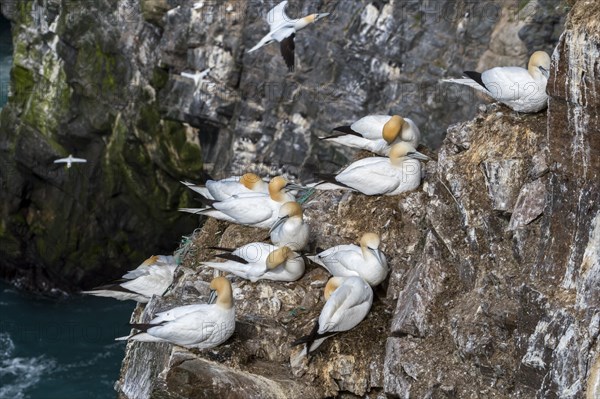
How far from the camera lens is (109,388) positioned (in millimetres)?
26188

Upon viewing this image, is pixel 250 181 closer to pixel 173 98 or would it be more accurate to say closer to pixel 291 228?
pixel 291 228

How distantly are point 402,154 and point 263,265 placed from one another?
221 centimetres

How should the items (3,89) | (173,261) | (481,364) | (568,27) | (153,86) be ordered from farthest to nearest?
(3,89) < (153,86) < (173,261) < (481,364) < (568,27)

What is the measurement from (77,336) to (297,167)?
8645 mm

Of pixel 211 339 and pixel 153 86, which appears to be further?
pixel 153 86

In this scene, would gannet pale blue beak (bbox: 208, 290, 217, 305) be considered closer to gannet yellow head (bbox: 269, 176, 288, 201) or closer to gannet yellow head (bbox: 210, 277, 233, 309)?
gannet yellow head (bbox: 210, 277, 233, 309)

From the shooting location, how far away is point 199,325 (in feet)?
32.2

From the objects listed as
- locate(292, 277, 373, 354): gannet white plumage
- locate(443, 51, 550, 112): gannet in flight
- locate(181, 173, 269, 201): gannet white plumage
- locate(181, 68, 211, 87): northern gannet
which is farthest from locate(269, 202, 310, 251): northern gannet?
locate(181, 68, 211, 87): northern gannet

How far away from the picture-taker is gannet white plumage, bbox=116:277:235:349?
985 cm

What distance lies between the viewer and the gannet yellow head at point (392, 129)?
12.2m

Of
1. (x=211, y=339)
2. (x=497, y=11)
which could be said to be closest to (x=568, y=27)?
(x=211, y=339)

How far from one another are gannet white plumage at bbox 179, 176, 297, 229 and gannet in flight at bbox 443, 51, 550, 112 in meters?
3.11

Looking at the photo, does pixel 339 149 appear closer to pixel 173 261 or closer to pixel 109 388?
pixel 109 388

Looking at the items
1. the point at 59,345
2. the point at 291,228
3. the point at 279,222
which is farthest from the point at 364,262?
the point at 59,345
